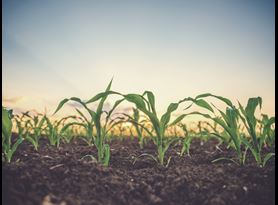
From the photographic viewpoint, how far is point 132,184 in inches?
85.1

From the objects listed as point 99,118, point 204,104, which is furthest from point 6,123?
point 204,104

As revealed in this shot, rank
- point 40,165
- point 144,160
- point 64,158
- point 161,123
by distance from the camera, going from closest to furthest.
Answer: point 40,165
point 64,158
point 161,123
point 144,160

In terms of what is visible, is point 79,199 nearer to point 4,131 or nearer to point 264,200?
point 4,131

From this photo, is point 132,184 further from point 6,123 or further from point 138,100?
point 6,123

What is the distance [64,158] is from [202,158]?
119cm

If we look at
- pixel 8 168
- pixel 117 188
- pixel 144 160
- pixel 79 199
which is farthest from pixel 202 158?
pixel 8 168

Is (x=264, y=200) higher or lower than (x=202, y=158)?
lower

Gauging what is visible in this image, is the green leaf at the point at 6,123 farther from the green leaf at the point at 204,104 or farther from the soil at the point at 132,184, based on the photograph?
the green leaf at the point at 204,104

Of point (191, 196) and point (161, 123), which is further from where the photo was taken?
point (161, 123)

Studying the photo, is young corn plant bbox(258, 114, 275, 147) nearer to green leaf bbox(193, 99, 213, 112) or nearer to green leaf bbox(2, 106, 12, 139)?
green leaf bbox(193, 99, 213, 112)

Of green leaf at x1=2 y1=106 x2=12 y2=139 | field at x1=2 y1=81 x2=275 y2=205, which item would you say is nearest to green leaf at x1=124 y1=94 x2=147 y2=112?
field at x1=2 y1=81 x2=275 y2=205

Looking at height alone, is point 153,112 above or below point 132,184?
above

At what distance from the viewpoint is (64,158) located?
239cm

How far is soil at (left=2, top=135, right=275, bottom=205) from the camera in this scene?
188cm
